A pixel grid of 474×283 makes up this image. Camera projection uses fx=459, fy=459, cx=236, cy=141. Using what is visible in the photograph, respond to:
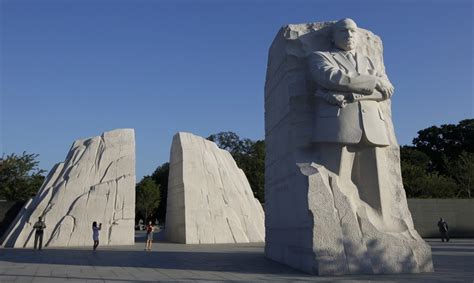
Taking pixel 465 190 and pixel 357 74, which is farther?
pixel 465 190

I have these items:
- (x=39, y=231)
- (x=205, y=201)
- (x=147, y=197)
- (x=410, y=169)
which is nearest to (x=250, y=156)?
(x=147, y=197)

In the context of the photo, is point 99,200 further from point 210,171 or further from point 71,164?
point 210,171

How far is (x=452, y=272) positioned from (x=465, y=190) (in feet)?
112

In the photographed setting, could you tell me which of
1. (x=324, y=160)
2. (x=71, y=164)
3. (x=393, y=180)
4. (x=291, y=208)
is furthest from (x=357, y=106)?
(x=71, y=164)

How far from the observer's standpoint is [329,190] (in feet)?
27.7

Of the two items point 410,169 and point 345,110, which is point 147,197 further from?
point 345,110

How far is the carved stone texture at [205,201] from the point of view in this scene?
19.8m

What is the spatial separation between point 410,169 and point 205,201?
23328 millimetres

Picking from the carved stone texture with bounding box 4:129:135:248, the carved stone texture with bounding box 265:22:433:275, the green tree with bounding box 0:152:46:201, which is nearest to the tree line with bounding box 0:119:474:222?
the green tree with bounding box 0:152:46:201

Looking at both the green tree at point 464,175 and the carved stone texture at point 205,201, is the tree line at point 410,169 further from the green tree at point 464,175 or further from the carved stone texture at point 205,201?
the carved stone texture at point 205,201

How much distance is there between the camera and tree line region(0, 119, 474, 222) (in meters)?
28.9

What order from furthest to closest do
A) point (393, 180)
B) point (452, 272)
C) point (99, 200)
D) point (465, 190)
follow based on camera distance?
point (465, 190) < point (99, 200) < point (393, 180) < point (452, 272)

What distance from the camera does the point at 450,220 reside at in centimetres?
2605

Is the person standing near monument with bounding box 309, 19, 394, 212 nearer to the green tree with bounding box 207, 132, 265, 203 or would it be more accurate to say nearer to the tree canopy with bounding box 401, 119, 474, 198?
the tree canopy with bounding box 401, 119, 474, 198
